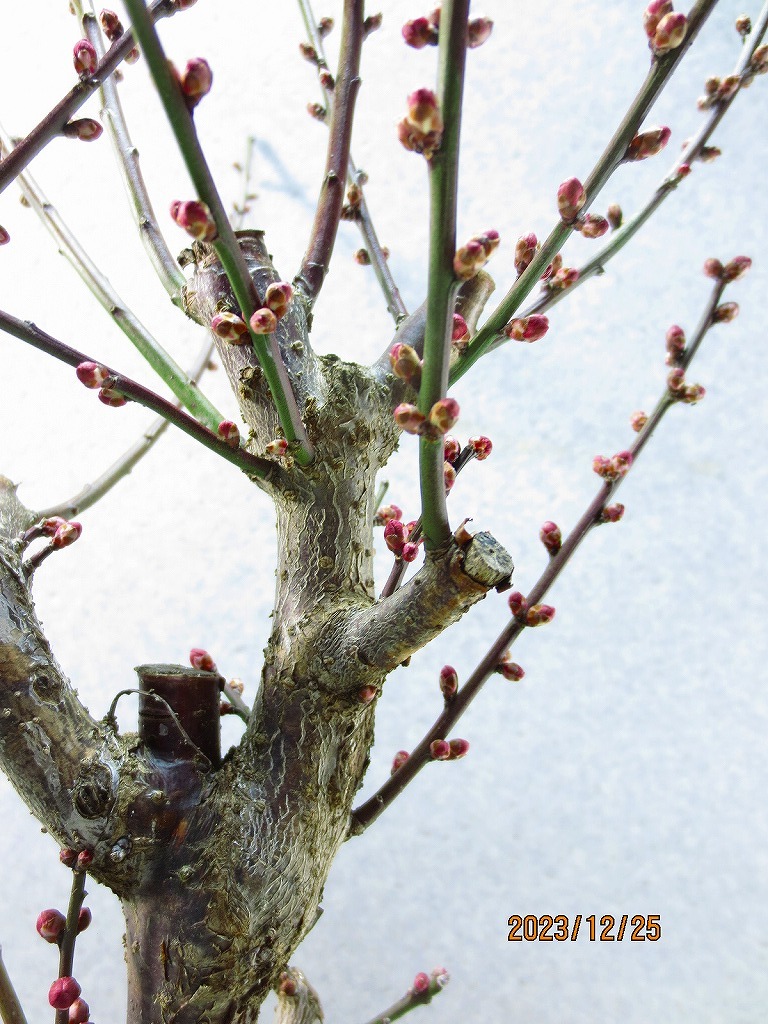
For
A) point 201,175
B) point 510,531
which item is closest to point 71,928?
point 201,175

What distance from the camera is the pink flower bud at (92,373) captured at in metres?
0.38

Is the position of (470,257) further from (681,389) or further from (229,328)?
(681,389)

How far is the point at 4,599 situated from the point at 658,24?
0.39 m

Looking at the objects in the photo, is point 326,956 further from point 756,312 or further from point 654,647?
point 756,312

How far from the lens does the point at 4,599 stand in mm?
424

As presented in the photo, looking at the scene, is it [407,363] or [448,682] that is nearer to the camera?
[407,363]

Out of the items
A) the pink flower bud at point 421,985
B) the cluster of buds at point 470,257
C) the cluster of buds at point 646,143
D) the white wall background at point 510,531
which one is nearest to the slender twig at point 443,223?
the cluster of buds at point 470,257

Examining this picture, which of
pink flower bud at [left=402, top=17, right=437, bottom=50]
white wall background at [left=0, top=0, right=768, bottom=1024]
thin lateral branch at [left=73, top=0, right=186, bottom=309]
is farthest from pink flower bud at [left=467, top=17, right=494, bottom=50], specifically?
white wall background at [left=0, top=0, right=768, bottom=1024]

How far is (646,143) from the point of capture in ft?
1.06

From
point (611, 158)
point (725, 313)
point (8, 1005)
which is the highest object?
point (725, 313)

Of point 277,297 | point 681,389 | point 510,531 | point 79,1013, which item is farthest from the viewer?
point 510,531

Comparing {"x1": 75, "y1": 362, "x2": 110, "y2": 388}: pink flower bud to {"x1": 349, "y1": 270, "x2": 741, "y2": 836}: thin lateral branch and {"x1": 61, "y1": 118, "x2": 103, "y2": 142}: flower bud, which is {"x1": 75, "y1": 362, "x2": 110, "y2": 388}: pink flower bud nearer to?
{"x1": 61, "y1": 118, "x2": 103, "y2": 142}: flower bud

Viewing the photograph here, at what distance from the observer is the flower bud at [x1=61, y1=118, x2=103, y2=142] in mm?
429

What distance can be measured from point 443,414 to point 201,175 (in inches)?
4.5
